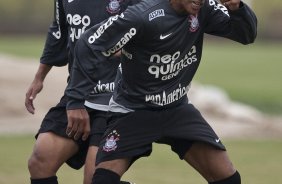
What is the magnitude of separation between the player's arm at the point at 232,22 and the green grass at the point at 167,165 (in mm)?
4130

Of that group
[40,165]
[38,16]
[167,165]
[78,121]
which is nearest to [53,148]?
[40,165]

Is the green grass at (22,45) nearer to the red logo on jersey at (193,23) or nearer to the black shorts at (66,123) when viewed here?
the black shorts at (66,123)

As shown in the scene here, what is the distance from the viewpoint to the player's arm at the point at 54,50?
344 inches

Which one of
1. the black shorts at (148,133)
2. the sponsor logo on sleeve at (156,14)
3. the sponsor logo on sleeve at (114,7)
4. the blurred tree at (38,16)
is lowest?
the blurred tree at (38,16)

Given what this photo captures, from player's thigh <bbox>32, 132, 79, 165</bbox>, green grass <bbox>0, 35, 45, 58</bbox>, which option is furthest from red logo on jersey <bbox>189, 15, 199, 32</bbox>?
green grass <bbox>0, 35, 45, 58</bbox>

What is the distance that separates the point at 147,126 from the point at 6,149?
714 centimetres

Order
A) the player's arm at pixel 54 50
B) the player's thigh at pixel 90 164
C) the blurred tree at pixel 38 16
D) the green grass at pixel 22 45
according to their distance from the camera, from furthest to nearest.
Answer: the blurred tree at pixel 38 16 < the green grass at pixel 22 45 < the player's arm at pixel 54 50 < the player's thigh at pixel 90 164

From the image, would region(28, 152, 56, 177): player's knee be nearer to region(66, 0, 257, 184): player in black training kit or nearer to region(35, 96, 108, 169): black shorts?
region(35, 96, 108, 169): black shorts

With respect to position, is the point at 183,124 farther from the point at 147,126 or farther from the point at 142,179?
the point at 142,179

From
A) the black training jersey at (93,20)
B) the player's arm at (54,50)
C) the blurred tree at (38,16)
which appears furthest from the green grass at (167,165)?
the blurred tree at (38,16)

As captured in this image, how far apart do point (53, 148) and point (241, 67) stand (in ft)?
90.4

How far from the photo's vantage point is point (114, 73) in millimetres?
8375

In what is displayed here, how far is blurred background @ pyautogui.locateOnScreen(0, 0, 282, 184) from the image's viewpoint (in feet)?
40.8

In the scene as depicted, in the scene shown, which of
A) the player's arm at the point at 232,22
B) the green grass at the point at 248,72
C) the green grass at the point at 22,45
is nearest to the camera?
the player's arm at the point at 232,22
